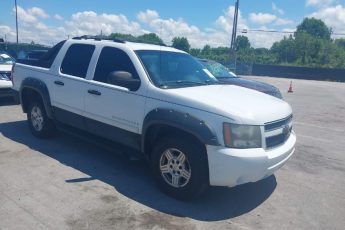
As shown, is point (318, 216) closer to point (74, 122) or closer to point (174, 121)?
point (174, 121)

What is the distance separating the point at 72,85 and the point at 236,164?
3.15 meters

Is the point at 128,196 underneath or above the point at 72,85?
underneath

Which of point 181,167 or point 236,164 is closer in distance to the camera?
point 236,164

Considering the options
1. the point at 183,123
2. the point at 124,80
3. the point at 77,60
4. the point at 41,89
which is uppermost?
the point at 77,60

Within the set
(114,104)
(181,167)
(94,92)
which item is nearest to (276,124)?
(181,167)

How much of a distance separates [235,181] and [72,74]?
3.34m

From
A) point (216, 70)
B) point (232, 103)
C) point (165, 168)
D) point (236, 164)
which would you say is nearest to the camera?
point (236, 164)

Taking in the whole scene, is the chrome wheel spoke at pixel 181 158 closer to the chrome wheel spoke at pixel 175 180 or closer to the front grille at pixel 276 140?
A: the chrome wheel spoke at pixel 175 180

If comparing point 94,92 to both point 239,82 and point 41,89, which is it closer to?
point 41,89

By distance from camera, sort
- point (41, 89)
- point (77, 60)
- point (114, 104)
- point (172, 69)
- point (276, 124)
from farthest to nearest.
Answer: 1. point (41, 89)
2. point (77, 60)
3. point (172, 69)
4. point (114, 104)
5. point (276, 124)

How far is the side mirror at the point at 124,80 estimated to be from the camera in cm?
452

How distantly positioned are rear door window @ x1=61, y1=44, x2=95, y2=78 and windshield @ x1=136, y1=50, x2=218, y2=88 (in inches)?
42.2

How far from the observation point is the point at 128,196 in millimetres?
4406

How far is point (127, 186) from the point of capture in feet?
15.5
